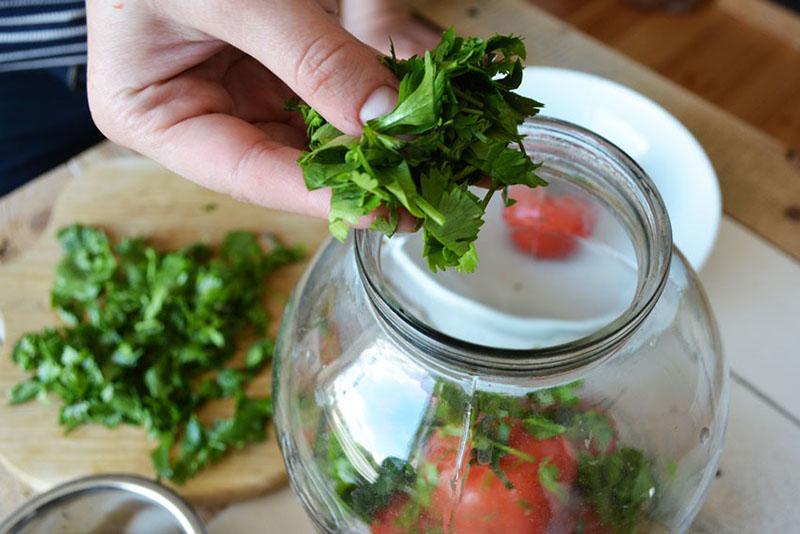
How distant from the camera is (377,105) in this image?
439 millimetres

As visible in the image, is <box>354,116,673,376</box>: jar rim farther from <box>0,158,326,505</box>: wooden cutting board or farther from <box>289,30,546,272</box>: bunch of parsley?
<box>0,158,326,505</box>: wooden cutting board

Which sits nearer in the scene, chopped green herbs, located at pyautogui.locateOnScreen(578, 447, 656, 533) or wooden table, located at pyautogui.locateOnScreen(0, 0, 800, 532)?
chopped green herbs, located at pyautogui.locateOnScreen(578, 447, 656, 533)

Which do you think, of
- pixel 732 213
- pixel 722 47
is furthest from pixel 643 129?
pixel 722 47

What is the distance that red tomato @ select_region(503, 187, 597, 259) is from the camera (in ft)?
2.15

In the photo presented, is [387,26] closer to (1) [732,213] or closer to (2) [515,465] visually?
(1) [732,213]

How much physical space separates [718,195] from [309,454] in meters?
0.47

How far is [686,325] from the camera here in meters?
0.55

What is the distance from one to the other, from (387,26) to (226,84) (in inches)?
15.7

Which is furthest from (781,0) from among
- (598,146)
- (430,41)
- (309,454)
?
(309,454)

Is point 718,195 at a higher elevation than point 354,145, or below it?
below

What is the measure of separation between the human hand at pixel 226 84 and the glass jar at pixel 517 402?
78 mm

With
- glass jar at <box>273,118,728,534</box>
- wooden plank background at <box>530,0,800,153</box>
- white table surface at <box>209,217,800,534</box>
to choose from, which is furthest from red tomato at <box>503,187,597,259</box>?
wooden plank background at <box>530,0,800,153</box>

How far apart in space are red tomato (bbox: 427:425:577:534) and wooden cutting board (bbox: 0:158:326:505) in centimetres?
27

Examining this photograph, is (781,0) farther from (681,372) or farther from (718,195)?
(681,372)
